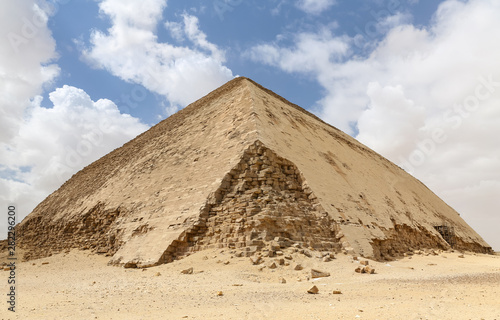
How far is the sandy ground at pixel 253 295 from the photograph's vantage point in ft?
13.1

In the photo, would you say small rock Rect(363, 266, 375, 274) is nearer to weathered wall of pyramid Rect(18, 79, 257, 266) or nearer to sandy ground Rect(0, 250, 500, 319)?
sandy ground Rect(0, 250, 500, 319)

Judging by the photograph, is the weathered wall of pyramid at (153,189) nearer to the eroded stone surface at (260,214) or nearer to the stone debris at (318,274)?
the eroded stone surface at (260,214)

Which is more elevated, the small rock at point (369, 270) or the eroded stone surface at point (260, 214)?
the eroded stone surface at point (260, 214)

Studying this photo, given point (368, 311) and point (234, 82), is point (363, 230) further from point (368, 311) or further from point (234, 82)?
point (234, 82)

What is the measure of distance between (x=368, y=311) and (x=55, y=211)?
20.7 meters

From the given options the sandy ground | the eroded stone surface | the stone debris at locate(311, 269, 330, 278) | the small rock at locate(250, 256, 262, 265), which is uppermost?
the eroded stone surface

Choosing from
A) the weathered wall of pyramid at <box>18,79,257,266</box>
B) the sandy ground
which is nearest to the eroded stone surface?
the weathered wall of pyramid at <box>18,79,257,266</box>

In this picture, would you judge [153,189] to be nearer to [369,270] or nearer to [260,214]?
[260,214]

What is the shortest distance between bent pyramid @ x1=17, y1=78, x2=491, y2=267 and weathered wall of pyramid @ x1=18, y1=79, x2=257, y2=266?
6cm

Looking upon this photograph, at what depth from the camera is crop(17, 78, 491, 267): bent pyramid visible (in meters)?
9.40

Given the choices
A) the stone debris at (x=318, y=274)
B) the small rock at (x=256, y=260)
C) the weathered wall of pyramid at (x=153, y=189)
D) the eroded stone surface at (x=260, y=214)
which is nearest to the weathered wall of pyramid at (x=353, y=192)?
the eroded stone surface at (x=260, y=214)

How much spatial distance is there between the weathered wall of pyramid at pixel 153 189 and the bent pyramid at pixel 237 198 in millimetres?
58

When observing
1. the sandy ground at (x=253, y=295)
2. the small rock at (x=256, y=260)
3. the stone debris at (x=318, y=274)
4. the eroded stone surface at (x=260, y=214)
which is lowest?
the sandy ground at (x=253, y=295)

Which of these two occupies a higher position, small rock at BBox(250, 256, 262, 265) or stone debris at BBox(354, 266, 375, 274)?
small rock at BBox(250, 256, 262, 265)
